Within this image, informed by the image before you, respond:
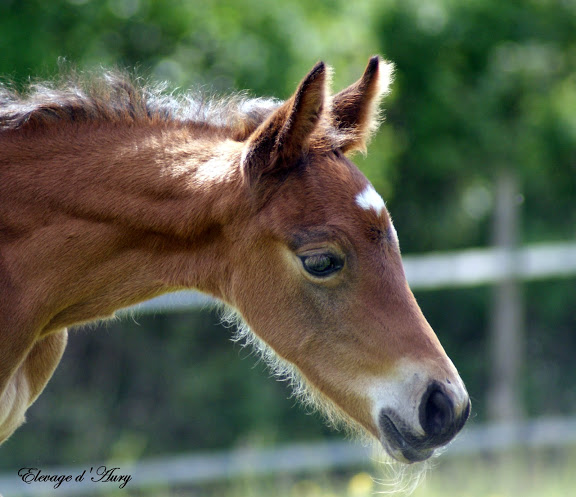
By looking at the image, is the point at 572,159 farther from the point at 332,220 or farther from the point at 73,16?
the point at 332,220

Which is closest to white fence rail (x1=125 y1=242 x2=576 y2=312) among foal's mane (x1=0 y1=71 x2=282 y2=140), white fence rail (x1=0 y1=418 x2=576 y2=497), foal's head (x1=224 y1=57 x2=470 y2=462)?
white fence rail (x1=0 y1=418 x2=576 y2=497)

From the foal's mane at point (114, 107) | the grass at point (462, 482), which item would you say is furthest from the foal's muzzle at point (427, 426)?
the grass at point (462, 482)

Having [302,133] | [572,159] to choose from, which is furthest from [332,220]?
[572,159]

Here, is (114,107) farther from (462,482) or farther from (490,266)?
(490,266)

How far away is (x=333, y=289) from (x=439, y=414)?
0.52 m

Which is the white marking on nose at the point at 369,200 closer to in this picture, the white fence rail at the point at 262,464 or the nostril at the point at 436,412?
the nostril at the point at 436,412

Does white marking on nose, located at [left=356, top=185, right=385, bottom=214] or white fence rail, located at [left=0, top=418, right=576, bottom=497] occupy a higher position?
white marking on nose, located at [left=356, top=185, right=385, bottom=214]

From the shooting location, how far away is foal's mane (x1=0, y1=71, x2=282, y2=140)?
2.88 metres

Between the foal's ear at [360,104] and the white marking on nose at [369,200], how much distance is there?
0.29 m

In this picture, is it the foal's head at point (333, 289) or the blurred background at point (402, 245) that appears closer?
the foal's head at point (333, 289)

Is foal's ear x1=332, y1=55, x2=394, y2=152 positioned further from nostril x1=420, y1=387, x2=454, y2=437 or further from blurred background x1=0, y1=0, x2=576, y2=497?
blurred background x1=0, y1=0, x2=576, y2=497

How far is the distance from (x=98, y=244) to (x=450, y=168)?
19.1ft

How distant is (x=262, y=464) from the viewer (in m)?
5.80

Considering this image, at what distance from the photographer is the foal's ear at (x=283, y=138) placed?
2.69 meters
